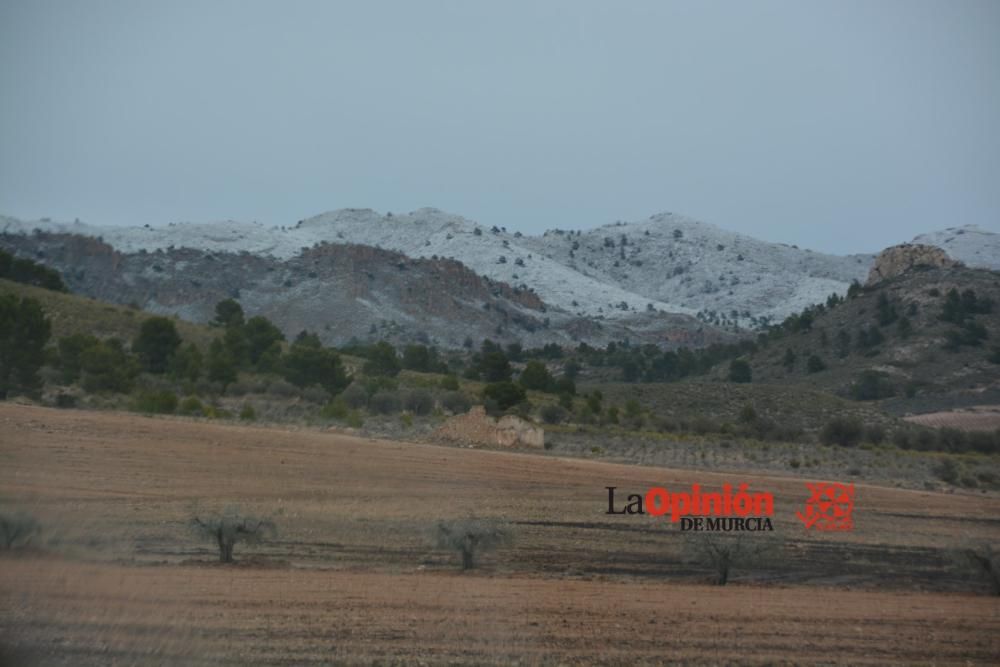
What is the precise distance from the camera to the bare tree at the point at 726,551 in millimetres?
17984

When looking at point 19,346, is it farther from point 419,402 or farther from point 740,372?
point 740,372

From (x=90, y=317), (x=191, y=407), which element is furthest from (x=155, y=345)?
(x=191, y=407)

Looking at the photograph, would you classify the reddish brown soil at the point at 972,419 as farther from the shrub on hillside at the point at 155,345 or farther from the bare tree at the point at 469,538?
the shrub on hillside at the point at 155,345

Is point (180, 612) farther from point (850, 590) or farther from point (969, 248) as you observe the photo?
point (969, 248)

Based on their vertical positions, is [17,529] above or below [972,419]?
below

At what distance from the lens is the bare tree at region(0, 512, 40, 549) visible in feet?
40.9

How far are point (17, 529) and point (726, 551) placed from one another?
10.6m

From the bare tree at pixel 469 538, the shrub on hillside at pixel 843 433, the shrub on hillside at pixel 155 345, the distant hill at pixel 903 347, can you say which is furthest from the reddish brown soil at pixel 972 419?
the shrub on hillside at pixel 155 345

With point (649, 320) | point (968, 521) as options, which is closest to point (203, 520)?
point (968, 521)

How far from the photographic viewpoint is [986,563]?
17406 mm

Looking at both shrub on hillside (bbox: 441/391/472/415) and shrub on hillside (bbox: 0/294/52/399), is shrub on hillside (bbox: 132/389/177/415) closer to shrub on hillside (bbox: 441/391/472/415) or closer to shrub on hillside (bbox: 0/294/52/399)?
shrub on hillside (bbox: 0/294/52/399)

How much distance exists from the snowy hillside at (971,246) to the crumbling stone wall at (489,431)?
22.2 meters

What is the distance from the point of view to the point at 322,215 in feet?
531

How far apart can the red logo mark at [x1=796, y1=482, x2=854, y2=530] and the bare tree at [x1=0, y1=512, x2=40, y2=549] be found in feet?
50.0
